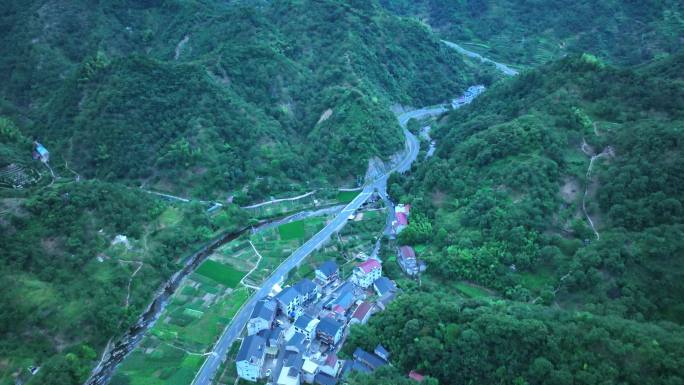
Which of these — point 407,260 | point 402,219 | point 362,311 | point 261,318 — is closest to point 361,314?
point 362,311

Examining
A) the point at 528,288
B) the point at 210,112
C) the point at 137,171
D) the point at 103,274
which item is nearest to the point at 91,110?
the point at 137,171

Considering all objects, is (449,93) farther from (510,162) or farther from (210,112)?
(210,112)

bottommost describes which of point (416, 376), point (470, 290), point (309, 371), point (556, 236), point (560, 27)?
point (309, 371)

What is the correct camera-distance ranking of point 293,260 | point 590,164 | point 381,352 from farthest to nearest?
point 293,260 < point 590,164 < point 381,352

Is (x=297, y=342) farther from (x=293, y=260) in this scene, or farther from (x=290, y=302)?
(x=293, y=260)

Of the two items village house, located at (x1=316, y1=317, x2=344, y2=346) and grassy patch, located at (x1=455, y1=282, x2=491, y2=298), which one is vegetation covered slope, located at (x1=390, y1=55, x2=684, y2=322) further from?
village house, located at (x1=316, y1=317, x2=344, y2=346)

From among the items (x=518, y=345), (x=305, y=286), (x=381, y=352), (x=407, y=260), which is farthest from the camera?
(x=407, y=260)

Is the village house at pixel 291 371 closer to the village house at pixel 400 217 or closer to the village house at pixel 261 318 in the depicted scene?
the village house at pixel 261 318

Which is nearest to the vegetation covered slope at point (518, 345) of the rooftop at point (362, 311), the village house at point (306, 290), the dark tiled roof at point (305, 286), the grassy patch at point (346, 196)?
the rooftop at point (362, 311)
